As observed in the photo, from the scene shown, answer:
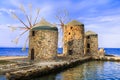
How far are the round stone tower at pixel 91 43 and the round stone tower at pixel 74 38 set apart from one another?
5665 mm

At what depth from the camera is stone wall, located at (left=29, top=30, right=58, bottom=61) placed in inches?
999

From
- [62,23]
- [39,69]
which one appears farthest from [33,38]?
[62,23]

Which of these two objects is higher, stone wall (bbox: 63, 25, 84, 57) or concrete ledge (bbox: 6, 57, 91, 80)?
stone wall (bbox: 63, 25, 84, 57)

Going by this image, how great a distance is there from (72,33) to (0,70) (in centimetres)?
1840

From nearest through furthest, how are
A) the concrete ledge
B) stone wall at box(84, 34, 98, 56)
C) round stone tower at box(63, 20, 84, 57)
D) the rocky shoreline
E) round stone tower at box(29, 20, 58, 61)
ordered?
the concrete ledge, the rocky shoreline, round stone tower at box(29, 20, 58, 61), round stone tower at box(63, 20, 84, 57), stone wall at box(84, 34, 98, 56)

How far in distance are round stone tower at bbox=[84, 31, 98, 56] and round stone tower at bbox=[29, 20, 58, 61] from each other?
607 inches

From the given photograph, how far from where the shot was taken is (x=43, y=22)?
88.1ft

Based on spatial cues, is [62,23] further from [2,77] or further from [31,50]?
[2,77]

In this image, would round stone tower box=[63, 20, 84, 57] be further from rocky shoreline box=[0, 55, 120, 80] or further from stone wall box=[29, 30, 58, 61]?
rocky shoreline box=[0, 55, 120, 80]

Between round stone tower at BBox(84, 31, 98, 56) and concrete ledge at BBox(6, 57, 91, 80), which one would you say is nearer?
concrete ledge at BBox(6, 57, 91, 80)

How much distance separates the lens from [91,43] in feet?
132

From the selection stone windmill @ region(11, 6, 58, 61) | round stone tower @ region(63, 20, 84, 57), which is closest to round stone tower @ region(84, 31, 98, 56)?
round stone tower @ region(63, 20, 84, 57)

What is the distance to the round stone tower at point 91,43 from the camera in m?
40.3

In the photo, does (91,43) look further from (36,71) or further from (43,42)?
(36,71)
